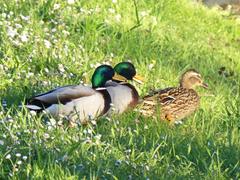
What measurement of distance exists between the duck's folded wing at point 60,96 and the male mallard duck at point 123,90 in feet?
1.00

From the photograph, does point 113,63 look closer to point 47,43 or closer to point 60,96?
point 47,43

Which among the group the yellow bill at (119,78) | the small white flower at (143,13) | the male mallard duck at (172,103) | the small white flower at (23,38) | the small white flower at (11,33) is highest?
the small white flower at (11,33)

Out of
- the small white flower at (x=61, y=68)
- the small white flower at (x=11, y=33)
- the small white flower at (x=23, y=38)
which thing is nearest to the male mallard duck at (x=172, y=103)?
the small white flower at (x=61, y=68)

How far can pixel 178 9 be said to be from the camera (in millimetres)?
12055

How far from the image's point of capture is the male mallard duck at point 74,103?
6117 mm

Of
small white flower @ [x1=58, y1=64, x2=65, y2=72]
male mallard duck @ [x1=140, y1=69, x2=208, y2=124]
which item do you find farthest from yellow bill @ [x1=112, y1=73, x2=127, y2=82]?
small white flower @ [x1=58, y1=64, x2=65, y2=72]

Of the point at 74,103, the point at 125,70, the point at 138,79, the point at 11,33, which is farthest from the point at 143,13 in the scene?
the point at 74,103

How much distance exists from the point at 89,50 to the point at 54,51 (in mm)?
587

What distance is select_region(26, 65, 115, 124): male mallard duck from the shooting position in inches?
241

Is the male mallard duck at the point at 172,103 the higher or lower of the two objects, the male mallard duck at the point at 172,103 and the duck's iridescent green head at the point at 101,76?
the lower

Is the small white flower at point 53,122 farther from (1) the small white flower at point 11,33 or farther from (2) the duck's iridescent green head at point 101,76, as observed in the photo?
(1) the small white flower at point 11,33

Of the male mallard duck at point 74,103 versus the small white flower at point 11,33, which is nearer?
the male mallard duck at point 74,103

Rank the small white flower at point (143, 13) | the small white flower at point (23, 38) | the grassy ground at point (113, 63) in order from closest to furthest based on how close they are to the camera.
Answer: the grassy ground at point (113, 63), the small white flower at point (23, 38), the small white flower at point (143, 13)

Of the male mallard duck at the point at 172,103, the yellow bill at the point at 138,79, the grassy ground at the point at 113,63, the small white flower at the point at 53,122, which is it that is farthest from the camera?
the yellow bill at the point at 138,79
